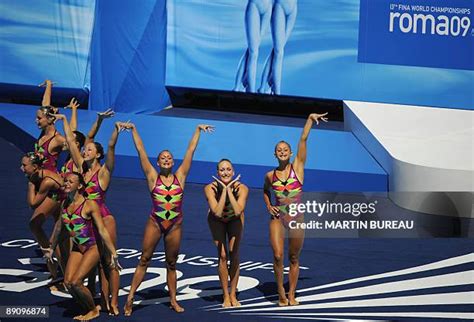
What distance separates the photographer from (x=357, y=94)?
1844 cm

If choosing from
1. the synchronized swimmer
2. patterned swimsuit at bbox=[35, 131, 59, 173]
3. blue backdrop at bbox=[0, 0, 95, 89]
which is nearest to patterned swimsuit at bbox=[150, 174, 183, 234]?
the synchronized swimmer

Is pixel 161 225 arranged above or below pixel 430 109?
below

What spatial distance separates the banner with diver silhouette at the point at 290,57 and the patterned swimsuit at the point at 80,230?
10.1 meters

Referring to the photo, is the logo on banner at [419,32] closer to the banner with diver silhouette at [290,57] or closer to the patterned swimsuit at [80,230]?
the banner with diver silhouette at [290,57]

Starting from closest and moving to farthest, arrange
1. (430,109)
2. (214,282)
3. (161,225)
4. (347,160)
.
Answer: (161,225) → (214,282) → (347,160) → (430,109)

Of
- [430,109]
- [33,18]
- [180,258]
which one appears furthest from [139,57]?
[180,258]

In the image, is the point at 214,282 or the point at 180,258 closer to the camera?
the point at 214,282

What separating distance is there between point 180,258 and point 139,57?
708 centimetres

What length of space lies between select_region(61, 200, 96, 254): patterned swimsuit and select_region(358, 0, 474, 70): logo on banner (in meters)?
10.4

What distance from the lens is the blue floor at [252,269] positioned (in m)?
9.76

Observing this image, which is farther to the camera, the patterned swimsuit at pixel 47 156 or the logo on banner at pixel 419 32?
the logo on banner at pixel 419 32

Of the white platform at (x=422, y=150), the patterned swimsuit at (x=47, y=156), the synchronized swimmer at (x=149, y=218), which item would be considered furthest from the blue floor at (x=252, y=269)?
the white platform at (x=422, y=150)

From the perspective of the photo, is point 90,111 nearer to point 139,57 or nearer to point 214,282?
point 139,57

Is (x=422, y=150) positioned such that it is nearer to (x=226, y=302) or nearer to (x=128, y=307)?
(x=226, y=302)
